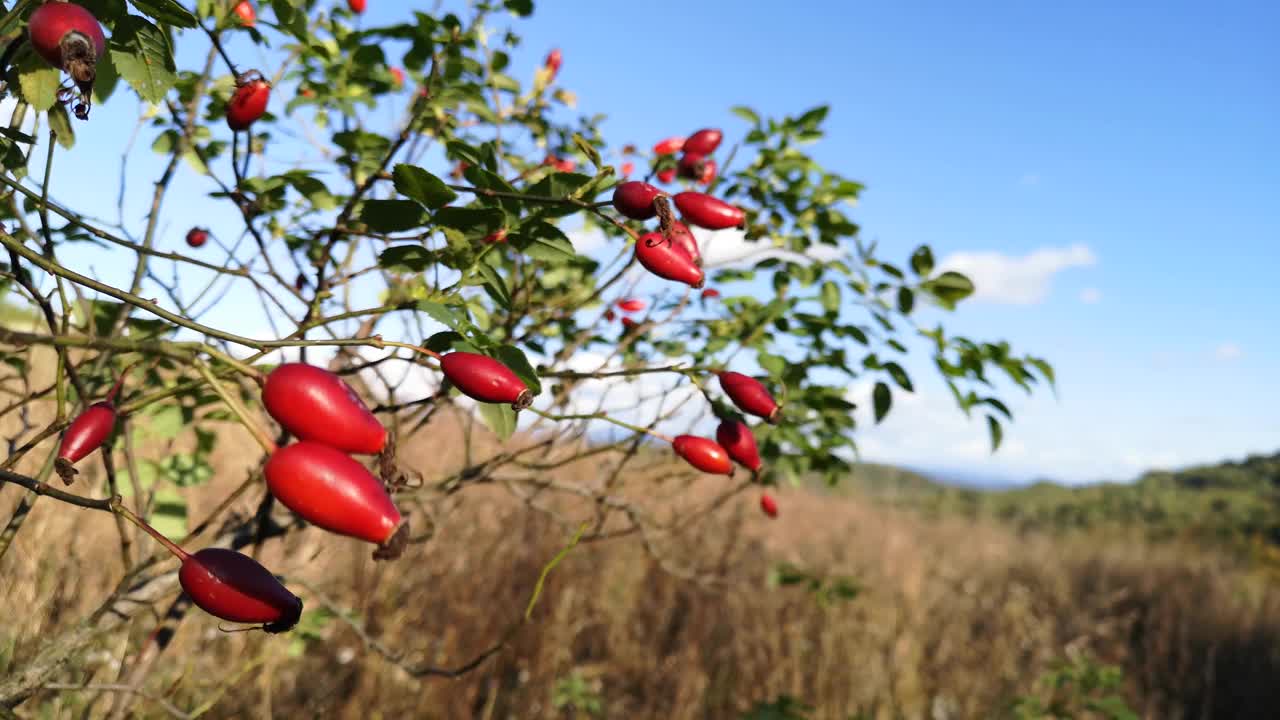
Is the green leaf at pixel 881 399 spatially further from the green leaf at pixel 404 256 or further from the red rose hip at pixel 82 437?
the red rose hip at pixel 82 437

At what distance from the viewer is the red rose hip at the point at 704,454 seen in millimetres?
1033

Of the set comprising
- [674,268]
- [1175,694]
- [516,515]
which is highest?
[674,268]

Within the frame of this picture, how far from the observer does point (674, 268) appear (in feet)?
2.75

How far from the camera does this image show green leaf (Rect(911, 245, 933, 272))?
1.49 metres

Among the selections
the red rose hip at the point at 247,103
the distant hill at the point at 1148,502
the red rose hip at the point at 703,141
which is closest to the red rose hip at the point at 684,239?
the red rose hip at the point at 703,141

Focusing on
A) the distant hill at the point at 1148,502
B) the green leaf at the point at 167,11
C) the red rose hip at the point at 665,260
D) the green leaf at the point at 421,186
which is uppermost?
the green leaf at the point at 167,11

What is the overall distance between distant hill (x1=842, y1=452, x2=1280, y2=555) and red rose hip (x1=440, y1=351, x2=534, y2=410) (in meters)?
10.1

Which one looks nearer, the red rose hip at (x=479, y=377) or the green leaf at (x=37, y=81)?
the red rose hip at (x=479, y=377)

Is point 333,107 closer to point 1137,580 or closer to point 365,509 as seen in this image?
point 365,509

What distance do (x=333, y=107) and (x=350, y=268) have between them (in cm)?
33

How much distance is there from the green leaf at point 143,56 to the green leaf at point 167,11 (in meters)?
0.05

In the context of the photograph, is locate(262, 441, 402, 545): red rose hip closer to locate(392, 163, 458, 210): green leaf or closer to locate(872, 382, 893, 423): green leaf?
locate(392, 163, 458, 210): green leaf

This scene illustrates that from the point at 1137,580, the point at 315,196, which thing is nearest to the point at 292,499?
the point at 315,196

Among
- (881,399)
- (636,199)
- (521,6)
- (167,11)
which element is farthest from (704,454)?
(521,6)
